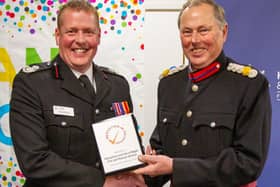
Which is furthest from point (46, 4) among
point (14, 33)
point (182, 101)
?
point (182, 101)

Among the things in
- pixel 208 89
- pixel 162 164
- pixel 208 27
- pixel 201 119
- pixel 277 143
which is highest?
pixel 208 27

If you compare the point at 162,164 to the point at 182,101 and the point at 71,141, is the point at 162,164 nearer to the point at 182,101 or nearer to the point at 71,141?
the point at 182,101

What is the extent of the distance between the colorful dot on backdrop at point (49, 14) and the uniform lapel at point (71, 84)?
2.21ft

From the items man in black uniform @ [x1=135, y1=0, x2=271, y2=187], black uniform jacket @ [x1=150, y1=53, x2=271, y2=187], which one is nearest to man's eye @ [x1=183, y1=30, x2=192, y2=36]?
man in black uniform @ [x1=135, y1=0, x2=271, y2=187]

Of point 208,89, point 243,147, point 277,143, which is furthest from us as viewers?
point 277,143

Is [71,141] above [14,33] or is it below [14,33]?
below

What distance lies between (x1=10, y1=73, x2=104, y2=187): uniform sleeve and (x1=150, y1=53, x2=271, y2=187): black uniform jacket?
35cm

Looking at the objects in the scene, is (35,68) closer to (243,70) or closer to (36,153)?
(36,153)

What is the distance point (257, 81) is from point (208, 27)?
0.90ft

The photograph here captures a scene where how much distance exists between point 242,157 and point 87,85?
0.70 metres

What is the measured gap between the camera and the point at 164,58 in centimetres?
235

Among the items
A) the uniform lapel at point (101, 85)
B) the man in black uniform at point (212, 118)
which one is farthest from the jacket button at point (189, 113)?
the uniform lapel at point (101, 85)

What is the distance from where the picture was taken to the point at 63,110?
1.63 meters

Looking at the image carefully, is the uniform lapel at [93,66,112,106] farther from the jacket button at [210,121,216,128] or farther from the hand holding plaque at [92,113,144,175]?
the jacket button at [210,121,216,128]
